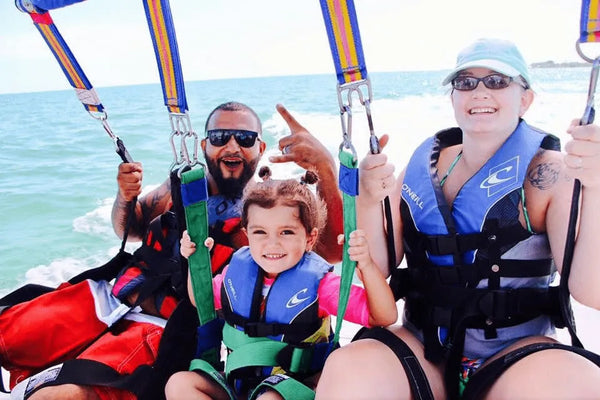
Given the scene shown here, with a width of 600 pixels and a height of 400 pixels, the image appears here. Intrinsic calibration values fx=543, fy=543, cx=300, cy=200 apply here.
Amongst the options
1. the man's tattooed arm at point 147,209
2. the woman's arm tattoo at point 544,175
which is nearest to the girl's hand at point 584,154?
the woman's arm tattoo at point 544,175

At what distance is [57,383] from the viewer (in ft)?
Answer: 6.07

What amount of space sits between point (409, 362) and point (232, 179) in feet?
3.92

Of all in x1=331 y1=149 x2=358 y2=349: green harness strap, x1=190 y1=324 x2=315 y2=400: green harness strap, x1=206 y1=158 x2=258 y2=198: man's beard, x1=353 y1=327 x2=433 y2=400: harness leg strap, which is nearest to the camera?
x1=331 y1=149 x2=358 y2=349: green harness strap

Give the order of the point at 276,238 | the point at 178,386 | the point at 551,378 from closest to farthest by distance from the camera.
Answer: the point at 551,378 < the point at 178,386 < the point at 276,238

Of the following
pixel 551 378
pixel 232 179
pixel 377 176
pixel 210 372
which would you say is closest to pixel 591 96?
pixel 377 176

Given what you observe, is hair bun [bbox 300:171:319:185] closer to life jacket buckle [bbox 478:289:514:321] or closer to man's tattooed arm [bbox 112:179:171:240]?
life jacket buckle [bbox 478:289:514:321]

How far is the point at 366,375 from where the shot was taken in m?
1.45

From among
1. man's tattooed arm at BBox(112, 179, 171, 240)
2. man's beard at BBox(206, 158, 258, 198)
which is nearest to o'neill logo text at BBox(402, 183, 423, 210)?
man's beard at BBox(206, 158, 258, 198)

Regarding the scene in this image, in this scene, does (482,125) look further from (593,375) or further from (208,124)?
(208,124)

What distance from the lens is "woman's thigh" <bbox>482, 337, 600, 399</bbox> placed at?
4.24 feet

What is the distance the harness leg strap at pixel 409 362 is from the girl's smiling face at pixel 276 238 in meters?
0.36

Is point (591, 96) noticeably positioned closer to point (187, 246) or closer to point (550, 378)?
point (550, 378)

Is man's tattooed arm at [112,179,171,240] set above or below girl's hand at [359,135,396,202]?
below

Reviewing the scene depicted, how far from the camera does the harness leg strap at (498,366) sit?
143 centimetres
